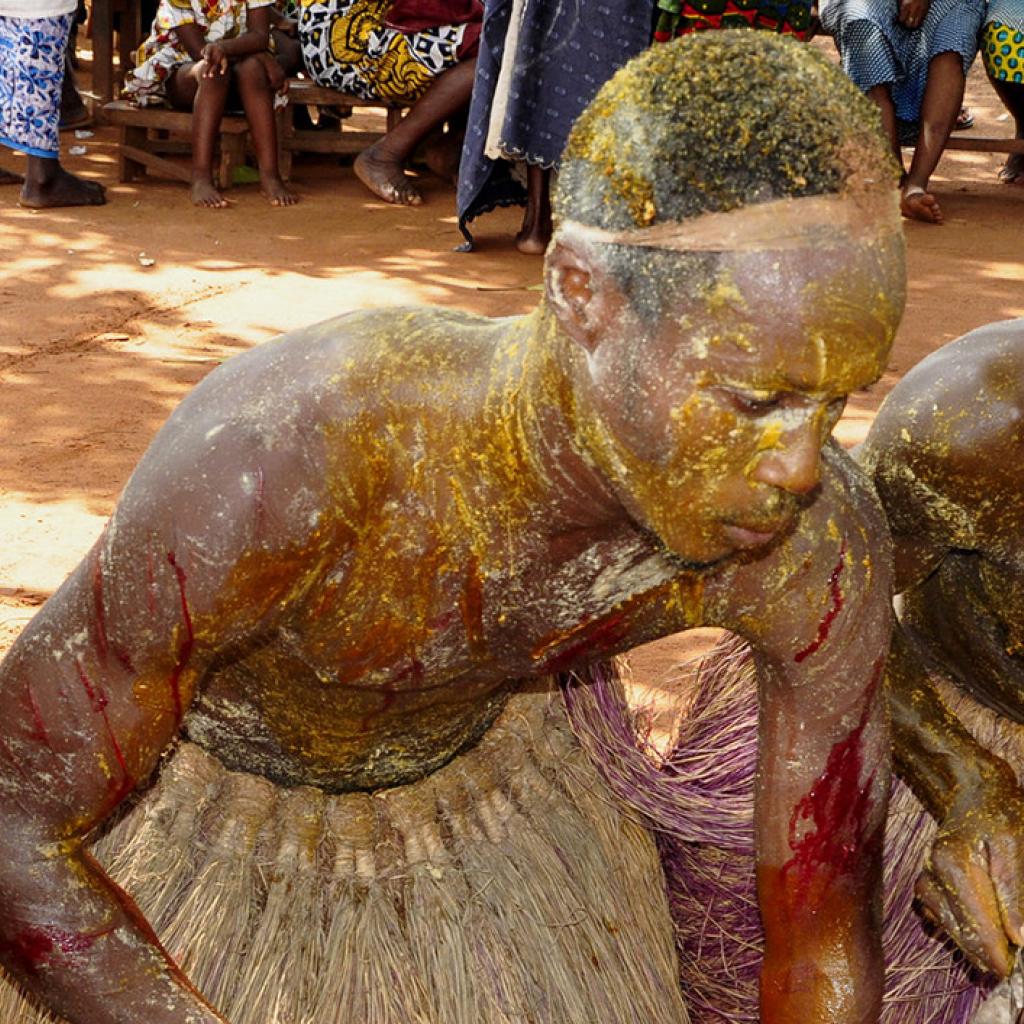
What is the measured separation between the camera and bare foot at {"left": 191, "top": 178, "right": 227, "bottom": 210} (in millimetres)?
7996

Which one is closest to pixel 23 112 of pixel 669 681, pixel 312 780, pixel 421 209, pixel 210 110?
pixel 210 110

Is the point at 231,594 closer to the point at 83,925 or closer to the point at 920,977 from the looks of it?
the point at 83,925

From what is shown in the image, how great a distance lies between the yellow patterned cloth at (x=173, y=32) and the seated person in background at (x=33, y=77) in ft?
1.89

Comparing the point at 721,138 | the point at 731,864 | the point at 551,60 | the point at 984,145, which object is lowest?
the point at 731,864

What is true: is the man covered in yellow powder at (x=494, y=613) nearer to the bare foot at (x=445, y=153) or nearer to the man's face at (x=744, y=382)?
the man's face at (x=744, y=382)

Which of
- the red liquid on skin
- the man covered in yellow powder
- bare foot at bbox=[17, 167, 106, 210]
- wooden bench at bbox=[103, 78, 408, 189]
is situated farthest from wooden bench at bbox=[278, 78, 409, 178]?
the red liquid on skin

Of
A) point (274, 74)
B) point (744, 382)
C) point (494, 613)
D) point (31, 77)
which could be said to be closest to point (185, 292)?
point (31, 77)

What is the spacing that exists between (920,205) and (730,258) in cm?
673

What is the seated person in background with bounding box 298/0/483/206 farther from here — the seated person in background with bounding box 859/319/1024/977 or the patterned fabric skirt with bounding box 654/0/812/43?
the seated person in background with bounding box 859/319/1024/977

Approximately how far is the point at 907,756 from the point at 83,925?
1155 millimetres

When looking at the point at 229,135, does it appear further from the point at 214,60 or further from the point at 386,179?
the point at 386,179

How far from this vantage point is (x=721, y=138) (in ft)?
4.91

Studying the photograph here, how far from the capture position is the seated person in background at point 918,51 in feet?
25.4

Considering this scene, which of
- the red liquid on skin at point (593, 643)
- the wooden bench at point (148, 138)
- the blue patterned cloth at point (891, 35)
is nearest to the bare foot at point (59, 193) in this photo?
the wooden bench at point (148, 138)
